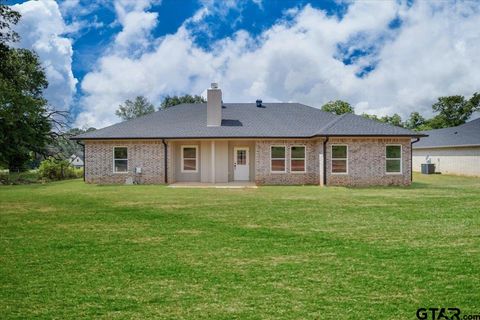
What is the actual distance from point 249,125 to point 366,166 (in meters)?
7.09

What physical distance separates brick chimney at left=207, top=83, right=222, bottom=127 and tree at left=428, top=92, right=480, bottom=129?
50.4 m

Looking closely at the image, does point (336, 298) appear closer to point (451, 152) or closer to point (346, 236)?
point (346, 236)

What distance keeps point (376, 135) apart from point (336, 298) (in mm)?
17048

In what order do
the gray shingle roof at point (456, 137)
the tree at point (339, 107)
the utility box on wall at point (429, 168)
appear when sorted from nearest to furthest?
the gray shingle roof at point (456, 137) → the utility box on wall at point (429, 168) → the tree at point (339, 107)

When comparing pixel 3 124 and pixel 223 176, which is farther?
pixel 3 124

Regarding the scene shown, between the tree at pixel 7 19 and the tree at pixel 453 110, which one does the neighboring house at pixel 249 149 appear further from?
the tree at pixel 453 110

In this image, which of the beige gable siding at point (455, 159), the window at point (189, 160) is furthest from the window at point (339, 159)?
the beige gable siding at point (455, 159)

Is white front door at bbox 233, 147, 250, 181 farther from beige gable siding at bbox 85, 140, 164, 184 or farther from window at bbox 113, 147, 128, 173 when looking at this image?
window at bbox 113, 147, 128, 173

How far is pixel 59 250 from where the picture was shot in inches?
283

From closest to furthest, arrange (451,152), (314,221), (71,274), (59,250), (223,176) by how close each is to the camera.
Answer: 1. (71,274)
2. (59,250)
3. (314,221)
4. (223,176)
5. (451,152)

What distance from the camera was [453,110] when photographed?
66.1 meters

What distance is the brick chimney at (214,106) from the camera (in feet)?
80.6

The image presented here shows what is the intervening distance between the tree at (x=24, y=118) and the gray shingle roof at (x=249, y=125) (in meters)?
9.05

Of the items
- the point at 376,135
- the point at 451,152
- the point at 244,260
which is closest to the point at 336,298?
the point at 244,260
